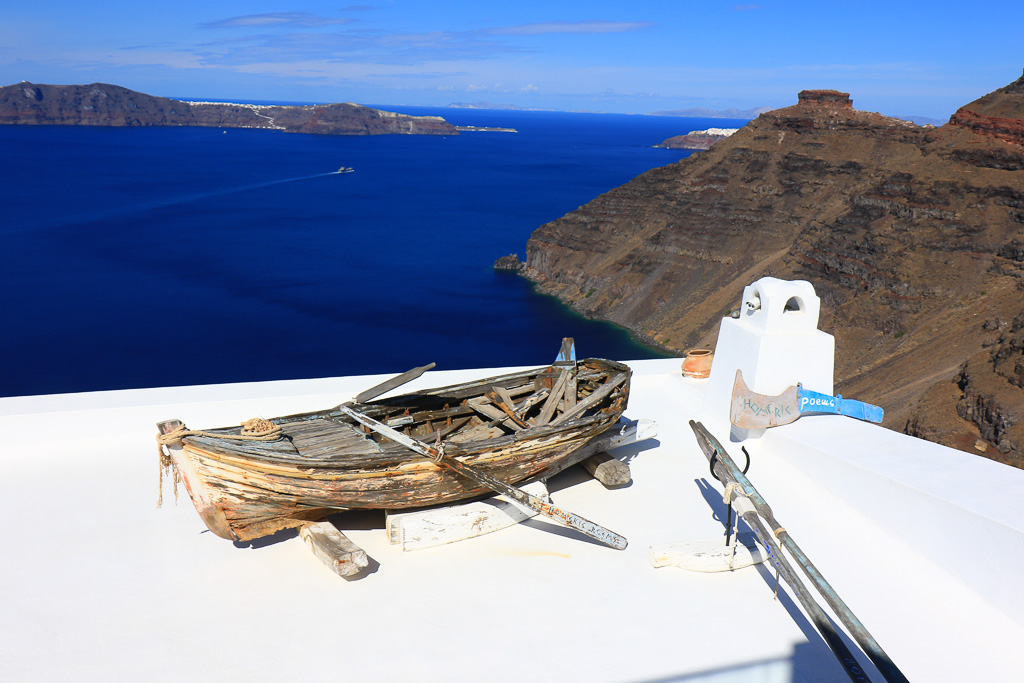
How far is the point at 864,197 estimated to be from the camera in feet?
133

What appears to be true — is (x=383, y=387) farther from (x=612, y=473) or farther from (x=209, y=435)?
(x=612, y=473)

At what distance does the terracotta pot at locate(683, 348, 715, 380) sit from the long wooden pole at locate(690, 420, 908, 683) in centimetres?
322

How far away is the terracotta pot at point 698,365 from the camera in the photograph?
887 cm

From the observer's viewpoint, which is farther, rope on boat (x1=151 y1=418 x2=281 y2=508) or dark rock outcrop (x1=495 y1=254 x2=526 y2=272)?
dark rock outcrop (x1=495 y1=254 x2=526 y2=272)

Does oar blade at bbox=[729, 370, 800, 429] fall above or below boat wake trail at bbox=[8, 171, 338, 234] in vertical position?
below

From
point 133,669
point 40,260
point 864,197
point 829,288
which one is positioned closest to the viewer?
point 133,669

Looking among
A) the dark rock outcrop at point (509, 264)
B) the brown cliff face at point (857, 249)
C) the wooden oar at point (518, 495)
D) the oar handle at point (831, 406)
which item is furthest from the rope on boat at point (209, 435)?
the dark rock outcrop at point (509, 264)

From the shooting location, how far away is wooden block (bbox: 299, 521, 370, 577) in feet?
15.8

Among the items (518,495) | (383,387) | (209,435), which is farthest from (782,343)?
(209,435)

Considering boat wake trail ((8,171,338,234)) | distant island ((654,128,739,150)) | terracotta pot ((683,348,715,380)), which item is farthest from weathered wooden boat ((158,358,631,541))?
distant island ((654,128,739,150))

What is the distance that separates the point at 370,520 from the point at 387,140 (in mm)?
173778

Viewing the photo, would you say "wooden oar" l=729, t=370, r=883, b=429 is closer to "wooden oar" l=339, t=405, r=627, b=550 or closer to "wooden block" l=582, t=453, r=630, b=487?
"wooden block" l=582, t=453, r=630, b=487

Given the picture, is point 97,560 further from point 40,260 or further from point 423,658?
point 40,260

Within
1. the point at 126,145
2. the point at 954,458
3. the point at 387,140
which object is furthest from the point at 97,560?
the point at 387,140
